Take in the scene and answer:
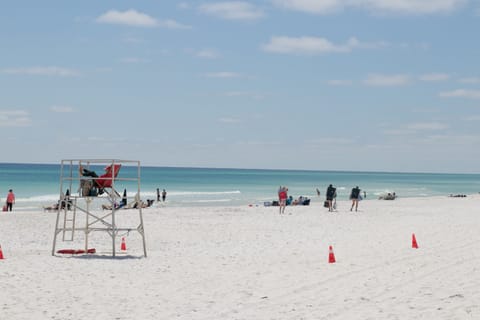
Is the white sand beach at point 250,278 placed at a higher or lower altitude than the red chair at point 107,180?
lower

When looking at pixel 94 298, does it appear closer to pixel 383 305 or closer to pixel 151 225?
pixel 383 305

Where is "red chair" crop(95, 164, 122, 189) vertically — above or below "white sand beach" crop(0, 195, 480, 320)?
above

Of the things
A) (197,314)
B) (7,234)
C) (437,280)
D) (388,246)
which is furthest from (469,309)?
(7,234)

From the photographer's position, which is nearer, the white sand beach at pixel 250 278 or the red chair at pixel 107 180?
the white sand beach at pixel 250 278

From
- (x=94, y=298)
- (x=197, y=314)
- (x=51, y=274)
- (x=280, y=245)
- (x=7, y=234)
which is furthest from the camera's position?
(x=7, y=234)

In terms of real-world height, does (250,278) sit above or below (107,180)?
below

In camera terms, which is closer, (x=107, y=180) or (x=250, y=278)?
(x=250, y=278)

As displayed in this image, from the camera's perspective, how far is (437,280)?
480 inches

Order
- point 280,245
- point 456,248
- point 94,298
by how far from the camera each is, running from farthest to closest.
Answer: point 280,245, point 456,248, point 94,298

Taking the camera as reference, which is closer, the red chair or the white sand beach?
the white sand beach

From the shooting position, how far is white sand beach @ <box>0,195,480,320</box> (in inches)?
399

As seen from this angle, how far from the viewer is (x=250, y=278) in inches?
527

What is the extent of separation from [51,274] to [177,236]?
951 cm

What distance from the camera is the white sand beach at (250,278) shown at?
33.2ft
